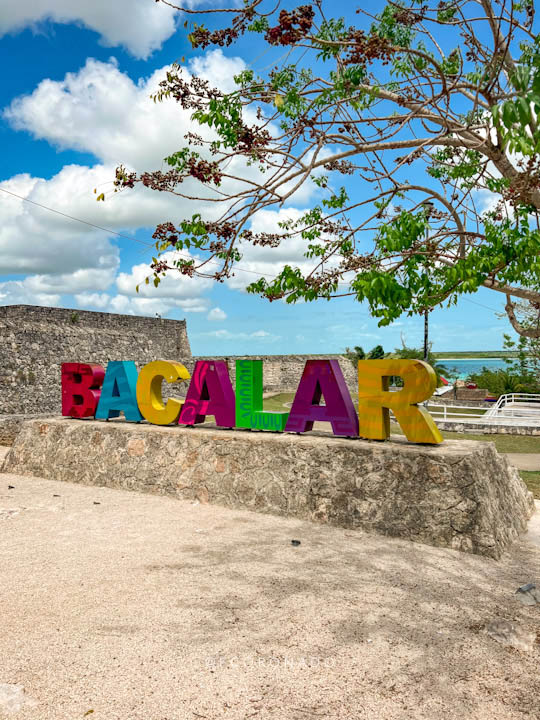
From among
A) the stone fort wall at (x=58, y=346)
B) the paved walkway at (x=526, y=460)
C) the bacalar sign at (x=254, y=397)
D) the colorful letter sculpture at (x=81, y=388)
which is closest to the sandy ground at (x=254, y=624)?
the bacalar sign at (x=254, y=397)

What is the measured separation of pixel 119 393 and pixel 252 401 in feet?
9.07

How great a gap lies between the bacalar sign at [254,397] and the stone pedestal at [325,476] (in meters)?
0.24

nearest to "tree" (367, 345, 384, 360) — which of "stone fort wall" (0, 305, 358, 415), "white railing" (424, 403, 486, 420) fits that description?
"stone fort wall" (0, 305, 358, 415)

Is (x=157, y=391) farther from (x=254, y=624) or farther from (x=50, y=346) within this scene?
(x=50, y=346)

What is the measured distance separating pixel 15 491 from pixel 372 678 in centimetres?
651

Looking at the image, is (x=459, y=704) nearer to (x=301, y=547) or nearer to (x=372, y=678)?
(x=372, y=678)

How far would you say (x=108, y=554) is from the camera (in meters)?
5.30

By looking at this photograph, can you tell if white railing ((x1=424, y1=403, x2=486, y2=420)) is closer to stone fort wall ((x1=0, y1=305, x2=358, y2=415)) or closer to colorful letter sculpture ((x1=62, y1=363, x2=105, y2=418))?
colorful letter sculpture ((x1=62, y1=363, x2=105, y2=418))

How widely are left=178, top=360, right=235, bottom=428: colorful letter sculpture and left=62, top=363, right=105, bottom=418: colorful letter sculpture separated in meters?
2.01

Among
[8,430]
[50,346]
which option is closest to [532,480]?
[8,430]

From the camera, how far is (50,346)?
22.9 meters

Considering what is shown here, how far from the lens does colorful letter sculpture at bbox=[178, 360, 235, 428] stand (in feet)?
26.6

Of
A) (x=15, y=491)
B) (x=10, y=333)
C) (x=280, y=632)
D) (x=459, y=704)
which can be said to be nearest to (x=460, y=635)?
(x=459, y=704)

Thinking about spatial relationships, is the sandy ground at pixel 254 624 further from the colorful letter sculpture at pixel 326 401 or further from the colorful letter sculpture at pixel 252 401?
the colorful letter sculpture at pixel 252 401
